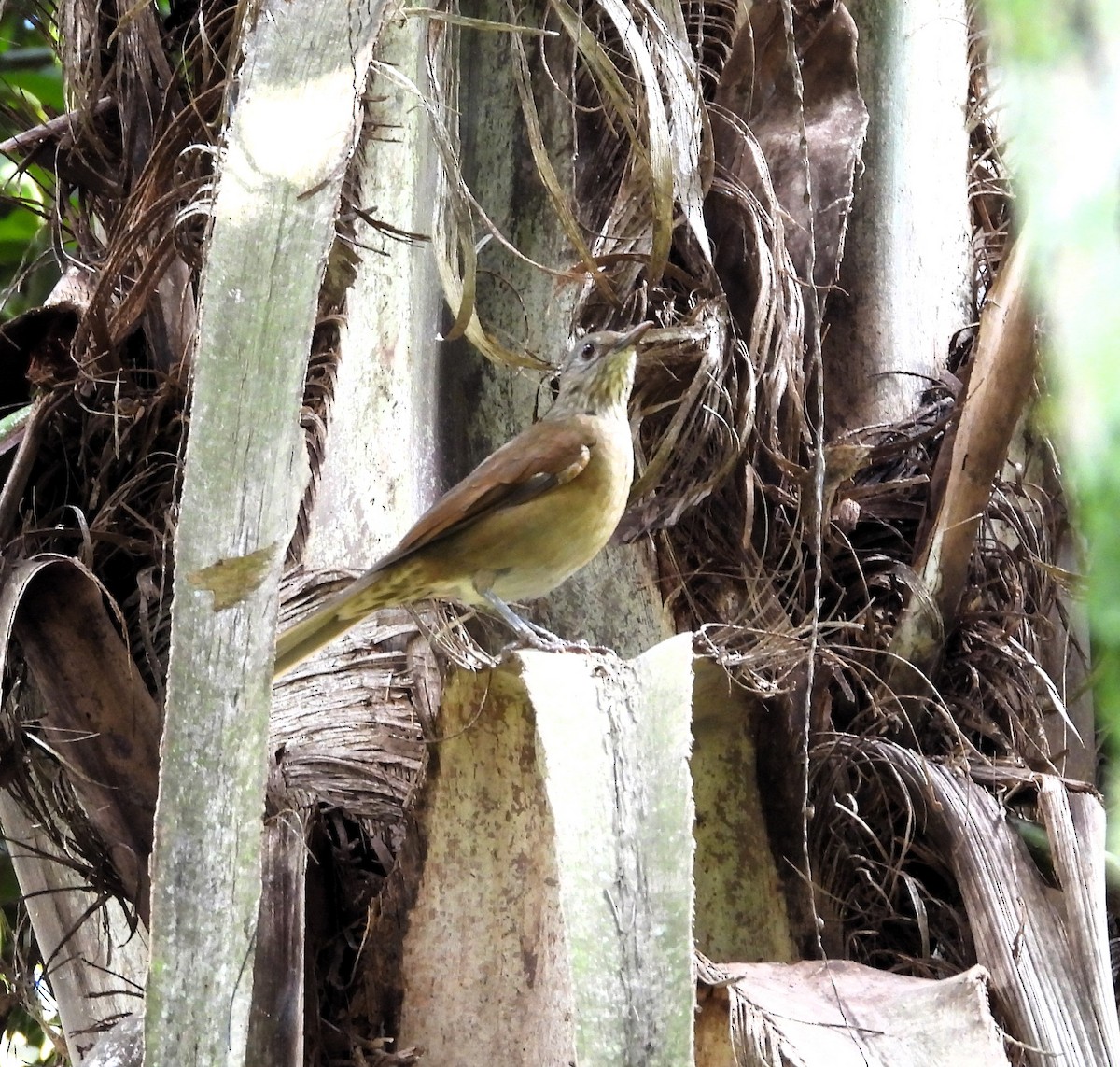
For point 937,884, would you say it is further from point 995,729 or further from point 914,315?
point 914,315

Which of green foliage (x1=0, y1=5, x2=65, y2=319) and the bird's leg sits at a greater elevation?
green foliage (x1=0, y1=5, x2=65, y2=319)

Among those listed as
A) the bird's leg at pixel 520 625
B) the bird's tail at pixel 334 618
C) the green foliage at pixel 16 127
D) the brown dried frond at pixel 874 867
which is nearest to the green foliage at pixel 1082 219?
the bird's tail at pixel 334 618

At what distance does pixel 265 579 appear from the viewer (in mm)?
1532

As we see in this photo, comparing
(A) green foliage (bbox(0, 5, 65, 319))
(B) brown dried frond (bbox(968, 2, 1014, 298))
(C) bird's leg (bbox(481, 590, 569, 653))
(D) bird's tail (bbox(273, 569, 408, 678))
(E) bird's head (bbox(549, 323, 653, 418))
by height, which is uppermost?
(A) green foliage (bbox(0, 5, 65, 319))

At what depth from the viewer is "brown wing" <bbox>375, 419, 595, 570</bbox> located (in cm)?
299

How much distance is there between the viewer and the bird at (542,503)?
309cm

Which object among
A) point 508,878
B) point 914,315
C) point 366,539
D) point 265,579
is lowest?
point 508,878

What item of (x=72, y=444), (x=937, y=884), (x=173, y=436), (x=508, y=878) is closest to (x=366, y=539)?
(x=173, y=436)

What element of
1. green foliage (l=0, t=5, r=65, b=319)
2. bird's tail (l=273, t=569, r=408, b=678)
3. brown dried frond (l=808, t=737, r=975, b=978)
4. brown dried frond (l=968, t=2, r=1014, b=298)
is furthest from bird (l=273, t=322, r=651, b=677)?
green foliage (l=0, t=5, r=65, b=319)

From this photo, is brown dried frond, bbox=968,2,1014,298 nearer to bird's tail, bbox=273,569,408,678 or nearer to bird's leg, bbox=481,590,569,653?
bird's leg, bbox=481,590,569,653

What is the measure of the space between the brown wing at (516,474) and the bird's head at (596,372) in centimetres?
8

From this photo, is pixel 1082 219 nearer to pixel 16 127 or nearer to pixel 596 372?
pixel 596 372

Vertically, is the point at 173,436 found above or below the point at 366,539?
above

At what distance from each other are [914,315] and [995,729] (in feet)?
3.84
